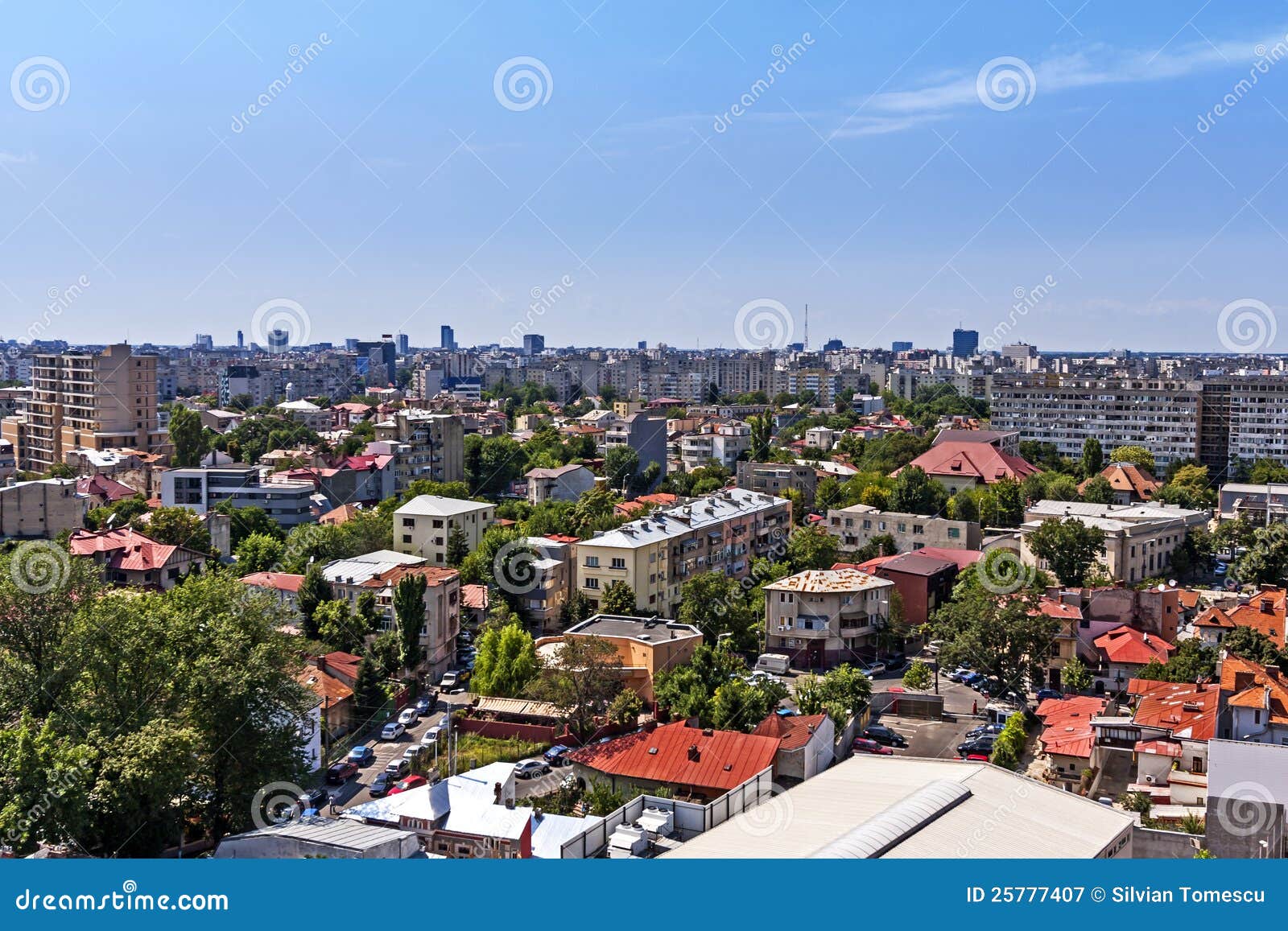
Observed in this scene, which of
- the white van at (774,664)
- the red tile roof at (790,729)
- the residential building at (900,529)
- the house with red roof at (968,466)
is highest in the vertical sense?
the house with red roof at (968,466)

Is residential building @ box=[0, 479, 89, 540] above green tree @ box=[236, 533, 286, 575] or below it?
above

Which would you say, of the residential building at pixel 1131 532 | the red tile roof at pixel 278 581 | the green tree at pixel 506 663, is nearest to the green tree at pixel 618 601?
the green tree at pixel 506 663

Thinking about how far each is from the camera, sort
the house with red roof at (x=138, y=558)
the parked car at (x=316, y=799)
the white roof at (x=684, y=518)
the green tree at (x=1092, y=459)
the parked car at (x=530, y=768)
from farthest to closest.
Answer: the green tree at (x=1092, y=459) < the house with red roof at (x=138, y=558) < the white roof at (x=684, y=518) < the parked car at (x=530, y=768) < the parked car at (x=316, y=799)

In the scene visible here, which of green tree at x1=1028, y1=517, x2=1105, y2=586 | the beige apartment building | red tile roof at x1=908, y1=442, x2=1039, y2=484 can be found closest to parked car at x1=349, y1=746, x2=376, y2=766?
the beige apartment building

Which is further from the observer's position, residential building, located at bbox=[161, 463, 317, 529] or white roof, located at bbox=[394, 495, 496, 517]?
residential building, located at bbox=[161, 463, 317, 529]

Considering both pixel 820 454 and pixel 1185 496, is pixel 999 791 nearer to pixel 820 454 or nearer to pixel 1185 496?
pixel 1185 496

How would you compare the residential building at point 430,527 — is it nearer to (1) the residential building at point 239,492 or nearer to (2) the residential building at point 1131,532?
(1) the residential building at point 239,492

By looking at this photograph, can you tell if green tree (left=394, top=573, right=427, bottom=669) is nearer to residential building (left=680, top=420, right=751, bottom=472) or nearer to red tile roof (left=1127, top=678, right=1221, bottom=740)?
red tile roof (left=1127, top=678, right=1221, bottom=740)
